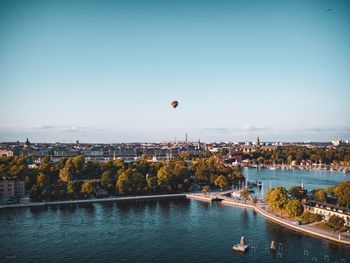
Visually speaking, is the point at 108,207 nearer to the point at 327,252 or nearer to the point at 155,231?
the point at 155,231

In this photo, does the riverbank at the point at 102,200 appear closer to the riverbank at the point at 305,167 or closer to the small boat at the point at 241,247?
the small boat at the point at 241,247

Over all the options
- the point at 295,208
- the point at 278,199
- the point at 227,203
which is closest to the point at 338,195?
the point at 278,199

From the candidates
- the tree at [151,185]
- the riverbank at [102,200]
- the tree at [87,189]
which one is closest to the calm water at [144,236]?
the riverbank at [102,200]

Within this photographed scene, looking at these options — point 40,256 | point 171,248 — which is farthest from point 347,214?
point 40,256

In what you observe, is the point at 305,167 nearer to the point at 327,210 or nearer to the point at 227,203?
the point at 227,203

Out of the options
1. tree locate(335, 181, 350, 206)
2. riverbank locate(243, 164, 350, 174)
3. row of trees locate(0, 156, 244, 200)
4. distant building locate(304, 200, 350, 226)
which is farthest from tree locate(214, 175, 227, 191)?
riverbank locate(243, 164, 350, 174)
